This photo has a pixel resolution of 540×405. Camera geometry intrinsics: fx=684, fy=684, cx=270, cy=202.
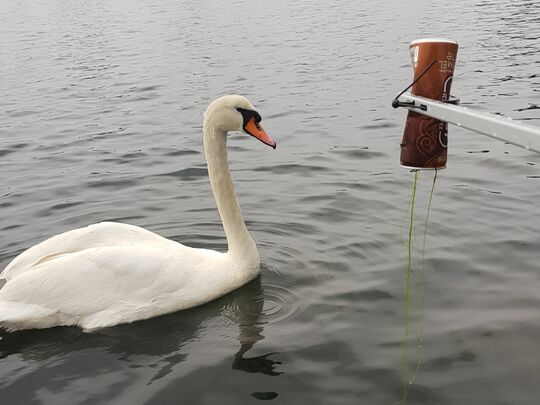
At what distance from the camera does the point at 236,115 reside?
6.24 meters

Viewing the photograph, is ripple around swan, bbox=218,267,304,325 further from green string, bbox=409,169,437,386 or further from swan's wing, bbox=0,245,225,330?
green string, bbox=409,169,437,386

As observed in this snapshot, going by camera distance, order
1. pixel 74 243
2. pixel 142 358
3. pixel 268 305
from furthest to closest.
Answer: pixel 268 305 → pixel 74 243 → pixel 142 358

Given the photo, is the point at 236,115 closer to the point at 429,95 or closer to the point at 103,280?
the point at 103,280

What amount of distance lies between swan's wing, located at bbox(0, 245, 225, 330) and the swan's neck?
83cm

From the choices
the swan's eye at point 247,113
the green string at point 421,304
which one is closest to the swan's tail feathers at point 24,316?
the swan's eye at point 247,113

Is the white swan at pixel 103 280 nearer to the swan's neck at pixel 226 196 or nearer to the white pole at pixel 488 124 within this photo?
the swan's neck at pixel 226 196

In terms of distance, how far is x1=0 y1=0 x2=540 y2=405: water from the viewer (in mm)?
4859

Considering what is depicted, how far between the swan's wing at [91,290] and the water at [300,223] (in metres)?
0.15

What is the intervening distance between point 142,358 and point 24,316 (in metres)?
1.10

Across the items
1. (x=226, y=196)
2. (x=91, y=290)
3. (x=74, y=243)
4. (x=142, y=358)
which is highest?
(x=226, y=196)

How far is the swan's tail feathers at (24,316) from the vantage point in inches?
217

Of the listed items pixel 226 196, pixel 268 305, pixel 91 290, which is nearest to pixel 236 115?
pixel 226 196

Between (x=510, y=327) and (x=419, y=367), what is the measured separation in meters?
0.96

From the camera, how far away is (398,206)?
832cm
